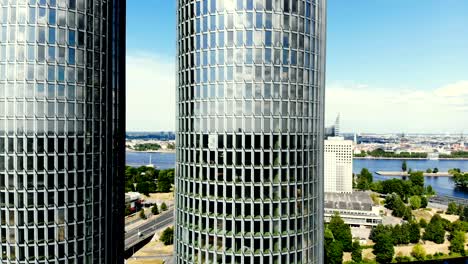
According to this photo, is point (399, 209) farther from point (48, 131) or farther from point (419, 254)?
point (48, 131)

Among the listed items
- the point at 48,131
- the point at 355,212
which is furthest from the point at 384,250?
the point at 48,131

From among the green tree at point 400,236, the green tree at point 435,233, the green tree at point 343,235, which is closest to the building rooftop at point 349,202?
the green tree at point 400,236

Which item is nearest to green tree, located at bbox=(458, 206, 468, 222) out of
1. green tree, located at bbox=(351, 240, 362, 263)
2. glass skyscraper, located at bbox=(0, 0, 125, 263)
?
green tree, located at bbox=(351, 240, 362, 263)

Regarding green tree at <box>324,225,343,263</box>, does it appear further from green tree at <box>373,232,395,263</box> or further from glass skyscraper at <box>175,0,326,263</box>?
glass skyscraper at <box>175,0,326,263</box>

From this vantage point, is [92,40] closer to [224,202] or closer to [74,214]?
[74,214]

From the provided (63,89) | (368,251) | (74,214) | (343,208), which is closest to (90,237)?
(74,214)

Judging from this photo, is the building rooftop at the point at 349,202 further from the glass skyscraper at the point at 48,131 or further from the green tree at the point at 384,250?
the glass skyscraper at the point at 48,131
